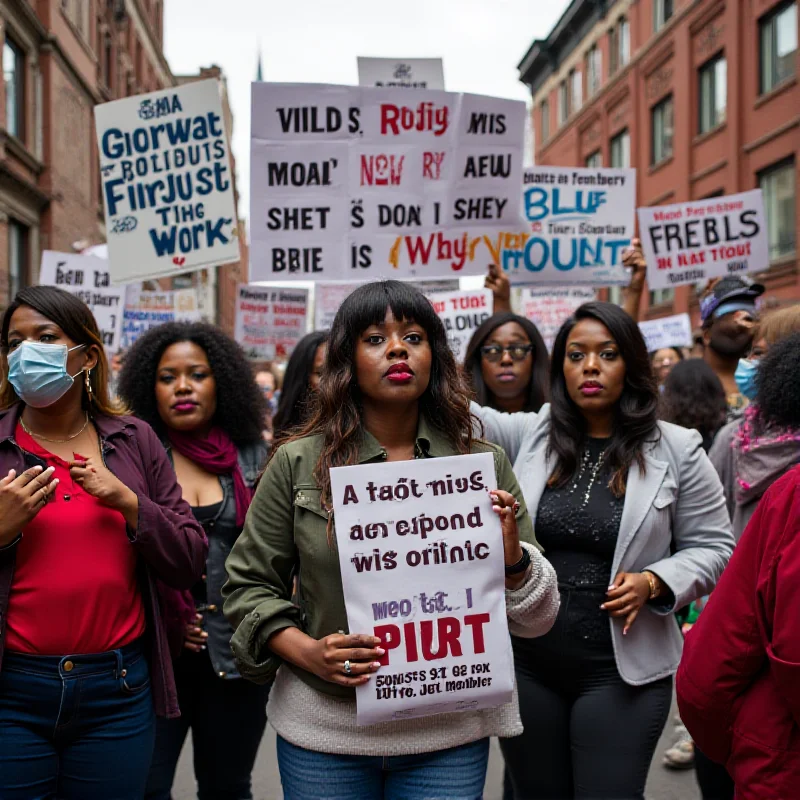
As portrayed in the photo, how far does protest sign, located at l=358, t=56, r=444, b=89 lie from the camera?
717 centimetres

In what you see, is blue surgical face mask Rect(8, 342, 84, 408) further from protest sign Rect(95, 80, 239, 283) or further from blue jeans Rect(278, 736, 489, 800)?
protest sign Rect(95, 80, 239, 283)

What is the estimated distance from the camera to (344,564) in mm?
2256

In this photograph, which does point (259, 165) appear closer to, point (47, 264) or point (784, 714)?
point (47, 264)

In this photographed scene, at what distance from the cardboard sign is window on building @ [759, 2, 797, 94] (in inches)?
546

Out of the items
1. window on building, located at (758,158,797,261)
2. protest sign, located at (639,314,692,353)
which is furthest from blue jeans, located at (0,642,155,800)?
window on building, located at (758,158,797,261)

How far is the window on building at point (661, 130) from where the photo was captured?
Result: 25.1m

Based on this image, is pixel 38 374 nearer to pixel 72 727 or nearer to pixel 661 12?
pixel 72 727

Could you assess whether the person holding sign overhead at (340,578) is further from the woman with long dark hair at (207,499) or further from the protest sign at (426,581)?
the woman with long dark hair at (207,499)

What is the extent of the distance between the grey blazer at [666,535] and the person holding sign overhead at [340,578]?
649 mm

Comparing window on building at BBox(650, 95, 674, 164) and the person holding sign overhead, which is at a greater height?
window on building at BBox(650, 95, 674, 164)

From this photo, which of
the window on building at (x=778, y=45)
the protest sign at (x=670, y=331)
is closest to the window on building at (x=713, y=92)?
the window on building at (x=778, y=45)

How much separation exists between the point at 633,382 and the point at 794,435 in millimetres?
550

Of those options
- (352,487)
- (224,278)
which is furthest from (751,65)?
(224,278)

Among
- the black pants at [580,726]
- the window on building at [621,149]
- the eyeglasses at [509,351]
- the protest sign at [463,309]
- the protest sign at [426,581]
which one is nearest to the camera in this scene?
the protest sign at [426,581]
